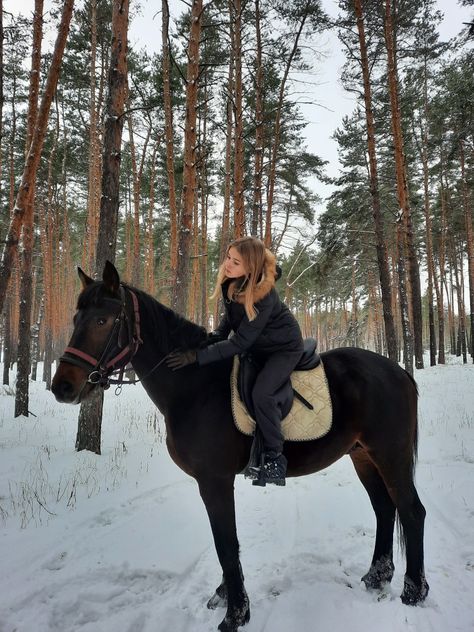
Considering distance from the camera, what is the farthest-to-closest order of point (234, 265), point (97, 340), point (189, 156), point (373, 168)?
point (373, 168) < point (189, 156) < point (234, 265) < point (97, 340)

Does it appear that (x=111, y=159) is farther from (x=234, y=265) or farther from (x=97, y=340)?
(x=97, y=340)

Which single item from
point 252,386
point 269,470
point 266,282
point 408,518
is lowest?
point 408,518

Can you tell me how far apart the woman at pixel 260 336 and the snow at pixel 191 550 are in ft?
3.89

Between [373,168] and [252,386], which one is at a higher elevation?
[373,168]

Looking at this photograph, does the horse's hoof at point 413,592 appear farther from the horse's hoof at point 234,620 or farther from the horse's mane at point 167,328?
the horse's mane at point 167,328

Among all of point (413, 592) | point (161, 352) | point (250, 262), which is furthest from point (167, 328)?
Result: point (413, 592)

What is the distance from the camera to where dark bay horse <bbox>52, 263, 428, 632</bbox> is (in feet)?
8.68

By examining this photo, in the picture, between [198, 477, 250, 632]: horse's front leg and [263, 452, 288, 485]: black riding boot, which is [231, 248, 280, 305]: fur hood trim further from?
[198, 477, 250, 632]: horse's front leg

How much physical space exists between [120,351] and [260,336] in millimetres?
1124

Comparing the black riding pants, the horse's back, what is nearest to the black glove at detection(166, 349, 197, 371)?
the black riding pants

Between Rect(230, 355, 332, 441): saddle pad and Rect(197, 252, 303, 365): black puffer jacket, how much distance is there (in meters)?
0.28

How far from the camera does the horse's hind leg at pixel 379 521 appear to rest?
3121mm

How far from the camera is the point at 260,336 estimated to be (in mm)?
2939

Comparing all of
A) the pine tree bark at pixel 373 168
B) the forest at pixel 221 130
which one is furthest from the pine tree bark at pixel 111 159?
the pine tree bark at pixel 373 168
